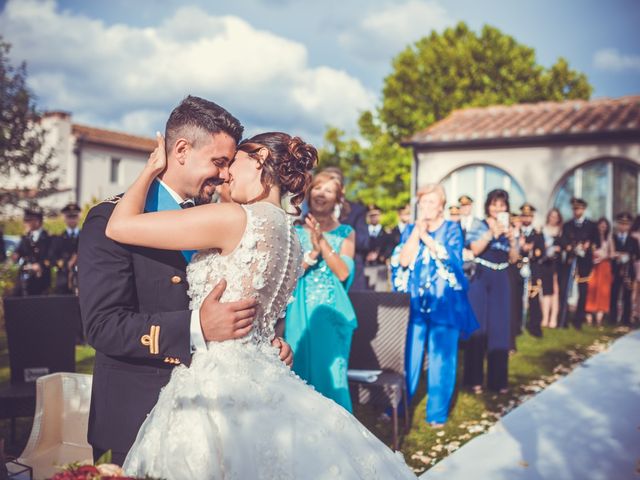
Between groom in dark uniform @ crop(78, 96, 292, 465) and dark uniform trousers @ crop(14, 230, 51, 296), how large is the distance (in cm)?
914

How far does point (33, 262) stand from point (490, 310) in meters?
7.85

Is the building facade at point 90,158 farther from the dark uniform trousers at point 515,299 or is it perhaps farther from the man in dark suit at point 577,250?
the dark uniform trousers at point 515,299

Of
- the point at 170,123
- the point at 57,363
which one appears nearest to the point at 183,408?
the point at 170,123

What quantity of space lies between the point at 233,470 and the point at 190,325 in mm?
524

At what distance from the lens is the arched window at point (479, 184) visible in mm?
17125

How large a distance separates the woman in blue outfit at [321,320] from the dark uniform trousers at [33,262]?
7.36m

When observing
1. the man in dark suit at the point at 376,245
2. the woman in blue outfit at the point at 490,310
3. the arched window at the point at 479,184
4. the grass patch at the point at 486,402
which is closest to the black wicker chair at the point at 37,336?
the grass patch at the point at 486,402

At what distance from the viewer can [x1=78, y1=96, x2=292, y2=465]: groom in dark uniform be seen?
2.14 m

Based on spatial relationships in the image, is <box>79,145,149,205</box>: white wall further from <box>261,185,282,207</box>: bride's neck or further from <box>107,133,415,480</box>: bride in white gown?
<box>107,133,415,480</box>: bride in white gown

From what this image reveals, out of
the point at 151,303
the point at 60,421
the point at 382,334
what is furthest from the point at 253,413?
the point at 382,334

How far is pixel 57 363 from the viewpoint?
17.0 ft

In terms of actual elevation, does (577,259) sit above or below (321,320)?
above

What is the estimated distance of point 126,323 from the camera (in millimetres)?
2123

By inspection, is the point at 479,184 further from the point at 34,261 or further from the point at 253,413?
the point at 253,413
